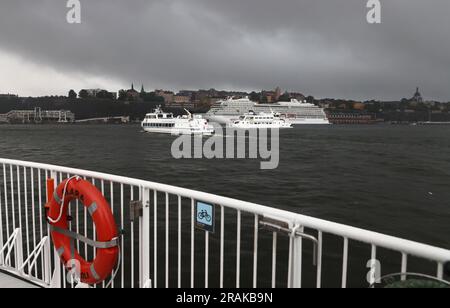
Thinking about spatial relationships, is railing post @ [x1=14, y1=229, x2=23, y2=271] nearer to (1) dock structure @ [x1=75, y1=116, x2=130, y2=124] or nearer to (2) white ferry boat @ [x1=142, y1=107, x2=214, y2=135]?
(2) white ferry boat @ [x1=142, y1=107, x2=214, y2=135]

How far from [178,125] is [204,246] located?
46865 millimetres

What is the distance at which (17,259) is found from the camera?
346 cm

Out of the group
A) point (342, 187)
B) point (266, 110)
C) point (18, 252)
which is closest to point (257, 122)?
point (266, 110)

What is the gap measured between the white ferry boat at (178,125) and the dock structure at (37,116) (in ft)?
222

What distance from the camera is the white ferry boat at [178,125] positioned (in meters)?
50.7

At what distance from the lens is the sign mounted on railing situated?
2.47 meters

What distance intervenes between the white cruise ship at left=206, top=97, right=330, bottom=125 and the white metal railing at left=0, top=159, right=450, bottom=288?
84830 mm

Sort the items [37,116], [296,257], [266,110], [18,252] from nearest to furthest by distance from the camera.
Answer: [296,257] < [18,252] < [266,110] < [37,116]

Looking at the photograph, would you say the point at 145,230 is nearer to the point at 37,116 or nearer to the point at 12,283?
the point at 12,283

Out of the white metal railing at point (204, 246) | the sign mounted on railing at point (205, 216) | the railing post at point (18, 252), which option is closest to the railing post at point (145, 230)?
the white metal railing at point (204, 246)

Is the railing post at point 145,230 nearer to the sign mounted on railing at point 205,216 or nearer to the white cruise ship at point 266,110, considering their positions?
the sign mounted on railing at point 205,216

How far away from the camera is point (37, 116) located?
12269 centimetres
